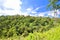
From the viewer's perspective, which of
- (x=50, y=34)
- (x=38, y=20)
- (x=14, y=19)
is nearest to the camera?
(x=50, y=34)

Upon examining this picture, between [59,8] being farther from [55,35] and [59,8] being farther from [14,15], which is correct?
[14,15]

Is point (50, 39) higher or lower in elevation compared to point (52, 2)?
lower

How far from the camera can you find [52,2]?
12.3 metres

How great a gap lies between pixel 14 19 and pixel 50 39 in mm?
30863

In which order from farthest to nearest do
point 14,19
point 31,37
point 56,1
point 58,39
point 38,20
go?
point 14,19
point 38,20
point 56,1
point 31,37
point 58,39

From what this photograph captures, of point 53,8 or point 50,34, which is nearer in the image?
point 50,34

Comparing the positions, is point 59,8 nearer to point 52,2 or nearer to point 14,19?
point 52,2

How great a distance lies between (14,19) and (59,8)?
25.1m

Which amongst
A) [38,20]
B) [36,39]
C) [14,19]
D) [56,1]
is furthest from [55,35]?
[14,19]

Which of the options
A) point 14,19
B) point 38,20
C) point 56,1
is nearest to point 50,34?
point 56,1

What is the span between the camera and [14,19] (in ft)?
121

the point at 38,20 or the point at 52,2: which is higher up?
the point at 52,2

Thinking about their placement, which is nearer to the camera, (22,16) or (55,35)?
(55,35)

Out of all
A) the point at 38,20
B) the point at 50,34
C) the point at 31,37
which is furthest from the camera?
the point at 38,20
